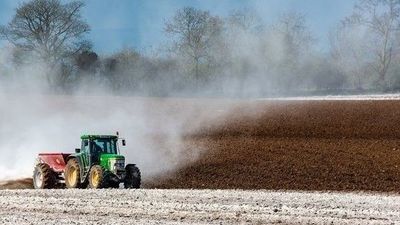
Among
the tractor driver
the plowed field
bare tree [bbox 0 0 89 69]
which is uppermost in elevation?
bare tree [bbox 0 0 89 69]

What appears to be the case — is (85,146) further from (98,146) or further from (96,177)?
(96,177)

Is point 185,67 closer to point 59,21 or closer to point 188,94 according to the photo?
point 188,94

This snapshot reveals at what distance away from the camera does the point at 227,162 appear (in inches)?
1388

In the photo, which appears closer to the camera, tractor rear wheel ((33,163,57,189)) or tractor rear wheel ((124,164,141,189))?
tractor rear wheel ((124,164,141,189))

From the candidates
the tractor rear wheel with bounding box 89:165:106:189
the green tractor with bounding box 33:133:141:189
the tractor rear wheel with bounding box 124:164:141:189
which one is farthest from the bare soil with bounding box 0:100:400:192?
the tractor rear wheel with bounding box 89:165:106:189

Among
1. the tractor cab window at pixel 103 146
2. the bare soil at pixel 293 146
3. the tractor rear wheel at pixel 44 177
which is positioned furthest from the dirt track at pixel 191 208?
the bare soil at pixel 293 146

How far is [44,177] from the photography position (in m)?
29.0

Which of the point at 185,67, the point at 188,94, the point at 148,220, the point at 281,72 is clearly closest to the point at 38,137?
the point at 188,94

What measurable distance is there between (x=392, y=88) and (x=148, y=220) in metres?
26.3

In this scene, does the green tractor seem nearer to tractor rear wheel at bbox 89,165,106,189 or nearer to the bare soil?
tractor rear wheel at bbox 89,165,106,189

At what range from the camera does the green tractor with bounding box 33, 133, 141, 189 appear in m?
26.8

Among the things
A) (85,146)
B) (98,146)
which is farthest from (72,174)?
(98,146)

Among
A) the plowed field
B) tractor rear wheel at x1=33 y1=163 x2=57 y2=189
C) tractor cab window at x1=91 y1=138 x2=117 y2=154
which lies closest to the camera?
tractor cab window at x1=91 y1=138 x2=117 y2=154

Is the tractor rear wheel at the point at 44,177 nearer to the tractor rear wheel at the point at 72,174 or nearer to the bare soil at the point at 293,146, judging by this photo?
the tractor rear wheel at the point at 72,174
